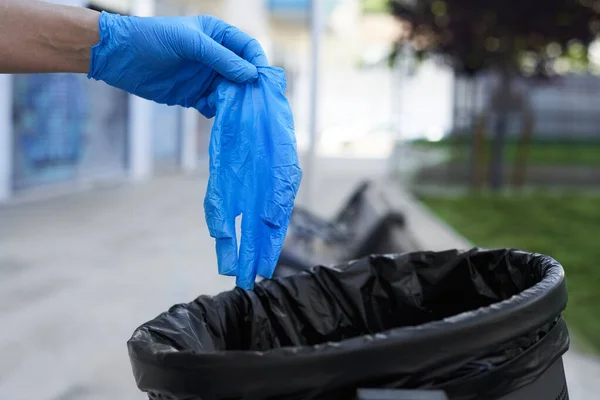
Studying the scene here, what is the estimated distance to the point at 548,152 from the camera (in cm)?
1233

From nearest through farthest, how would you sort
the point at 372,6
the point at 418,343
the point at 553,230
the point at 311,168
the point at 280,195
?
the point at 418,343
the point at 280,195
the point at 311,168
the point at 553,230
the point at 372,6

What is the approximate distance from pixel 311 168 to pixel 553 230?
375 cm

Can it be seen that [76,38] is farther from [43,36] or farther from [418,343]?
[418,343]

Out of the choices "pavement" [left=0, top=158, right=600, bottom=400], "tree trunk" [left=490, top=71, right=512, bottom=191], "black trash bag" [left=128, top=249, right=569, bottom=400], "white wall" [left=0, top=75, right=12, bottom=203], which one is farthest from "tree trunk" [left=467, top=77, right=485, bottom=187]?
"black trash bag" [left=128, top=249, right=569, bottom=400]

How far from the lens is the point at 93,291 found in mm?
4879

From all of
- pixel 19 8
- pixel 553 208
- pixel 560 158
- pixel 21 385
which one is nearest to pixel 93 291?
pixel 21 385

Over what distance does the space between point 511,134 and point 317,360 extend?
39.0 feet

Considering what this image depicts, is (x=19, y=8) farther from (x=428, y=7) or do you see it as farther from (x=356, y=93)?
(x=356, y=93)

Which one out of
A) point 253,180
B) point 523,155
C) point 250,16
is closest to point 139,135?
point 250,16

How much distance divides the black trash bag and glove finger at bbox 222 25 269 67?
1.58ft

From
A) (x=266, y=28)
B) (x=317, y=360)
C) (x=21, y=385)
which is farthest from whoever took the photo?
(x=266, y=28)

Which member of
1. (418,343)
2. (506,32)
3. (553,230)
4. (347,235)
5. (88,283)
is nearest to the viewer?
(418,343)

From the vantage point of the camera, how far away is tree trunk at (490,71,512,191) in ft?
40.1

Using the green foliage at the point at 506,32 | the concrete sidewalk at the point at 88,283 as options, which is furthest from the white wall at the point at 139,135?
the green foliage at the point at 506,32
